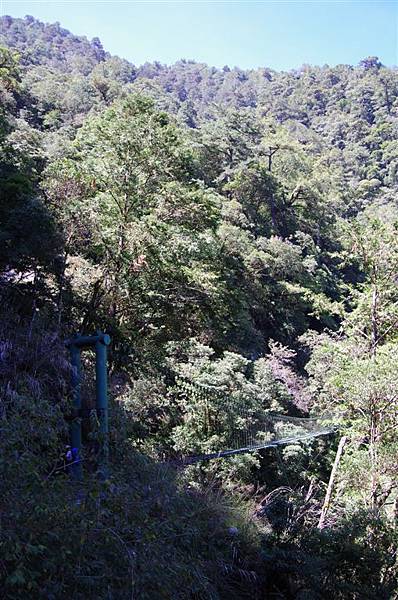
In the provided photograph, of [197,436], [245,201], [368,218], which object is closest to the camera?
[197,436]

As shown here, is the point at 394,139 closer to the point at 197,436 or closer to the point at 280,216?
the point at 280,216

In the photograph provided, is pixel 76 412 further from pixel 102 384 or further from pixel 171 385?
pixel 171 385

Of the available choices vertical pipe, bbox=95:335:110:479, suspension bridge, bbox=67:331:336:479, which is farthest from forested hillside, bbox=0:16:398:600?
vertical pipe, bbox=95:335:110:479

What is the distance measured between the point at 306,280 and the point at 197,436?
31.0ft

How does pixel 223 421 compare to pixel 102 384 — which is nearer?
pixel 102 384

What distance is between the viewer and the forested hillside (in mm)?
1476

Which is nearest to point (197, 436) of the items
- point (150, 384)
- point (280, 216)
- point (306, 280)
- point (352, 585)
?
point (150, 384)

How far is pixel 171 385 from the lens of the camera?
587cm

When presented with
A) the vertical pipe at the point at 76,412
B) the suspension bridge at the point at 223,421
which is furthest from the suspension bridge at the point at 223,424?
the vertical pipe at the point at 76,412

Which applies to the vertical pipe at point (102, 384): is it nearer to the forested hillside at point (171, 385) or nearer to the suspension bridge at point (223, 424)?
the forested hillside at point (171, 385)

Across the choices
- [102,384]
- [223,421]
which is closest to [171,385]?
[223,421]

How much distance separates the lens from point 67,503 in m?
1.40

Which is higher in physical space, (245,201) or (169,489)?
(245,201)

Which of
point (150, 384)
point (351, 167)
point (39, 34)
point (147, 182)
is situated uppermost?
point (39, 34)
